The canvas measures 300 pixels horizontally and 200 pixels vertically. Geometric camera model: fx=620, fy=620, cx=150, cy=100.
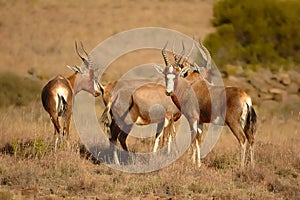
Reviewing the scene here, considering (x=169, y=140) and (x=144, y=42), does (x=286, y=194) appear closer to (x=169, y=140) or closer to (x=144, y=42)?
(x=169, y=140)

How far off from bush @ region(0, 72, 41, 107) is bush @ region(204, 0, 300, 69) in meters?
10.00

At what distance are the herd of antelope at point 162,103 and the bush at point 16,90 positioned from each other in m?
9.62

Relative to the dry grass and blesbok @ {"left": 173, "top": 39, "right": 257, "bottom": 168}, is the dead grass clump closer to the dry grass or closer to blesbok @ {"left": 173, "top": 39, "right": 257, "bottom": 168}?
the dry grass

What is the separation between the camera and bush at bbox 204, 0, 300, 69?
31406 mm

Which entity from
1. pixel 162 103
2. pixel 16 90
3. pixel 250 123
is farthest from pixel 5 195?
pixel 16 90

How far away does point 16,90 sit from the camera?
80.2 ft

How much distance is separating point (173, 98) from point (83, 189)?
4.27 meters

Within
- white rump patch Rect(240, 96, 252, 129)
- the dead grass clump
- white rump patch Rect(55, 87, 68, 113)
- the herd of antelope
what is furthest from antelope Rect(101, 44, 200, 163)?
the dead grass clump

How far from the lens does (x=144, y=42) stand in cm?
3772

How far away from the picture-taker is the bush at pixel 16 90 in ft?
77.0

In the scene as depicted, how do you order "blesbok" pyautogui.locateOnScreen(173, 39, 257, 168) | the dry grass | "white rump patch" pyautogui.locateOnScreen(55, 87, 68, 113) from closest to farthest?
the dry grass, "blesbok" pyautogui.locateOnScreen(173, 39, 257, 168), "white rump patch" pyautogui.locateOnScreen(55, 87, 68, 113)

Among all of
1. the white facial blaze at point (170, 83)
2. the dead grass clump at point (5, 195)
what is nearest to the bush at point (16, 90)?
the white facial blaze at point (170, 83)

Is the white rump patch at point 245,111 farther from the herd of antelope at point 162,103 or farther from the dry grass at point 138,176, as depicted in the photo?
the dry grass at point 138,176

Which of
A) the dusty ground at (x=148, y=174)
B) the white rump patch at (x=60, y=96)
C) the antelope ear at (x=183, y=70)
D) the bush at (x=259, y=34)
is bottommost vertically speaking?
the dusty ground at (x=148, y=174)
